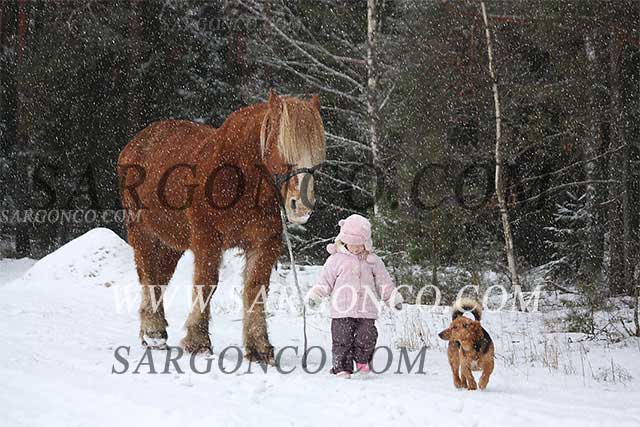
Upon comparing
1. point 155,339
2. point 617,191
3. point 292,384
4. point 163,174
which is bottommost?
point 292,384

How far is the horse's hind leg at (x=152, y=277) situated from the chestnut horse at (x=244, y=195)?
163 mm

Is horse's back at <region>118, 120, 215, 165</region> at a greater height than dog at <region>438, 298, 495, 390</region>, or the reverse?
horse's back at <region>118, 120, 215, 165</region>

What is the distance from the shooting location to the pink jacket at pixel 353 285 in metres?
6.39

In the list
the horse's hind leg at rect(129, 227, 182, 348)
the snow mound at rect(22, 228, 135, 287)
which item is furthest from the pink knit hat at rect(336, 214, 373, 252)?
the snow mound at rect(22, 228, 135, 287)

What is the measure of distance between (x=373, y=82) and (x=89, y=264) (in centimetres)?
698

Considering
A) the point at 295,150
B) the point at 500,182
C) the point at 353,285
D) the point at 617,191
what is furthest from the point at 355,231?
the point at 617,191

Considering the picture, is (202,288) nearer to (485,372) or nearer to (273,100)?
(273,100)

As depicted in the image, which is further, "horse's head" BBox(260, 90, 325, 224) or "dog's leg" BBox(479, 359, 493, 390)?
"horse's head" BBox(260, 90, 325, 224)

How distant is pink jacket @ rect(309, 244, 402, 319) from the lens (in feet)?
21.0

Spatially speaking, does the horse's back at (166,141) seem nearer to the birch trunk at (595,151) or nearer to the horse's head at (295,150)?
the horse's head at (295,150)

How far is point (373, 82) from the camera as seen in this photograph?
52.5 feet

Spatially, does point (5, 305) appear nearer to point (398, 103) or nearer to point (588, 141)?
point (398, 103)

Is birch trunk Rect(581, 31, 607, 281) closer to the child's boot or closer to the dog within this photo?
the child's boot

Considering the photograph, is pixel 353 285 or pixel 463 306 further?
pixel 353 285
